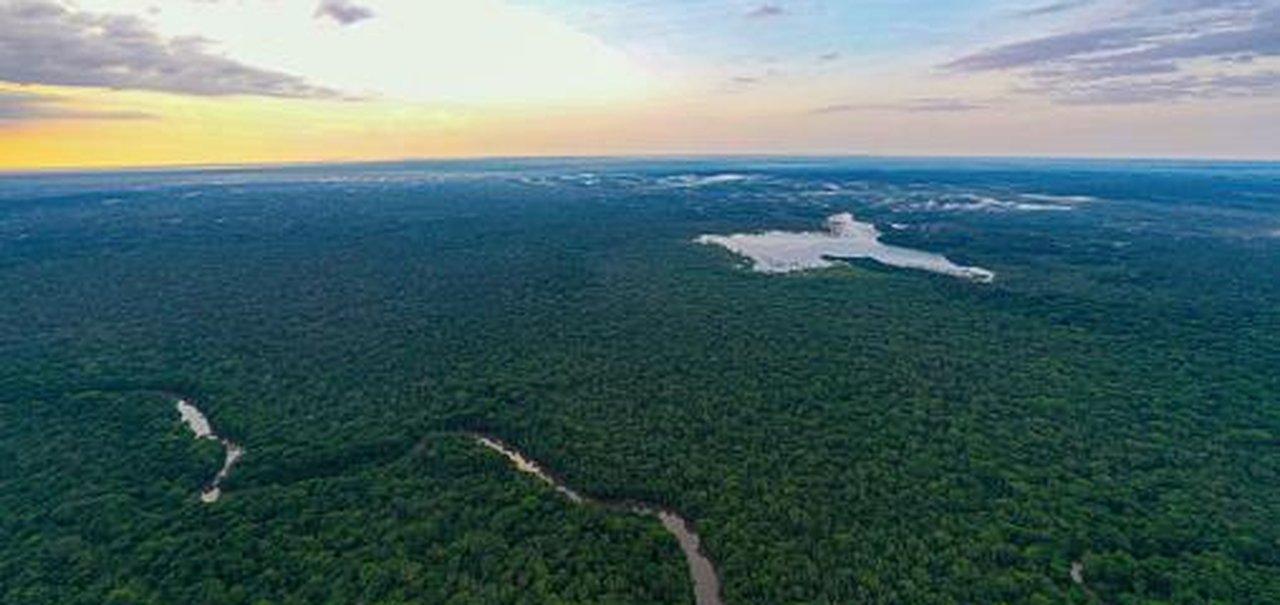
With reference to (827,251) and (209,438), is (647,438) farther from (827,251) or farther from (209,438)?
(827,251)

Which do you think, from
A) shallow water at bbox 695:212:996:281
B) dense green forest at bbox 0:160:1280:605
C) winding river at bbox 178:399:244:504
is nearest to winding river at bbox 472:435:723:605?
dense green forest at bbox 0:160:1280:605

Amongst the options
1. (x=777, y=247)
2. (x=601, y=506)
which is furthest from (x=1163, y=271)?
(x=601, y=506)

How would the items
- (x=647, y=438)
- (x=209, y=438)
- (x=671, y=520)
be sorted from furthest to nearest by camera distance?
1. (x=209, y=438)
2. (x=647, y=438)
3. (x=671, y=520)

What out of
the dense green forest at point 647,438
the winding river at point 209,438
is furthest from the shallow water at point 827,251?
the winding river at point 209,438

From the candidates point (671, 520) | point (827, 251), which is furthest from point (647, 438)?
point (827, 251)

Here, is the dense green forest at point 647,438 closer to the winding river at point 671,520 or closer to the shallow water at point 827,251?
the winding river at point 671,520

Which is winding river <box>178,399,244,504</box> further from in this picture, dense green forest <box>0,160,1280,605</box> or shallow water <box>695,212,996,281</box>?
shallow water <box>695,212,996,281</box>
